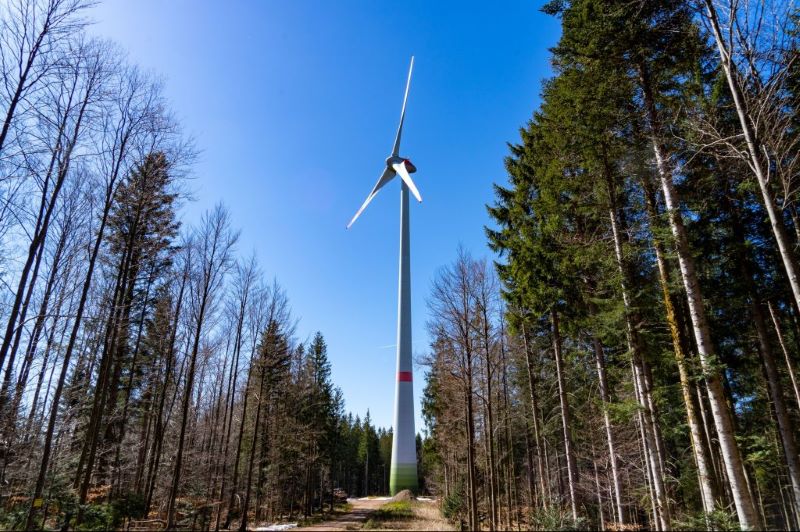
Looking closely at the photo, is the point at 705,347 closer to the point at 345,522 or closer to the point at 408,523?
the point at 408,523

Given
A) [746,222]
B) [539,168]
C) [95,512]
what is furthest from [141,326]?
[746,222]

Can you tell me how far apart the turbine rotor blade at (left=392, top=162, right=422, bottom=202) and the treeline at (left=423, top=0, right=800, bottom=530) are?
12.1 metres

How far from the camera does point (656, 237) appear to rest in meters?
8.99

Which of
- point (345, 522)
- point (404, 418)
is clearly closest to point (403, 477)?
point (404, 418)

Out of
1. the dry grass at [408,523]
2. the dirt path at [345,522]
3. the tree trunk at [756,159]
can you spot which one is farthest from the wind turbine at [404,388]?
the tree trunk at [756,159]

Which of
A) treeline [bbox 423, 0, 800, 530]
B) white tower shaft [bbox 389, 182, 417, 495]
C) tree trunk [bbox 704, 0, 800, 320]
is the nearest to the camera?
tree trunk [bbox 704, 0, 800, 320]

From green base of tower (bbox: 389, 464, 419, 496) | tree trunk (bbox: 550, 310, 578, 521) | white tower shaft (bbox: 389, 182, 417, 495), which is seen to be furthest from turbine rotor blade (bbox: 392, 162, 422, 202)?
green base of tower (bbox: 389, 464, 419, 496)

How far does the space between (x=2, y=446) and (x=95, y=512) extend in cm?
432

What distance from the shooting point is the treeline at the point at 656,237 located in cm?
754

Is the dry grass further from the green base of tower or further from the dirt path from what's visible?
the green base of tower

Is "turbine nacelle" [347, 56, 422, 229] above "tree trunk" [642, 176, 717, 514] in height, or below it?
above

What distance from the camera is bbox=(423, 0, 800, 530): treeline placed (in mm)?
7535

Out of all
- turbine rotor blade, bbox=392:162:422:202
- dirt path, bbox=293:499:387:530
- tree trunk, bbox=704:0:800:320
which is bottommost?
dirt path, bbox=293:499:387:530

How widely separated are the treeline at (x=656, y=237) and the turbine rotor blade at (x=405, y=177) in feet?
39.7
